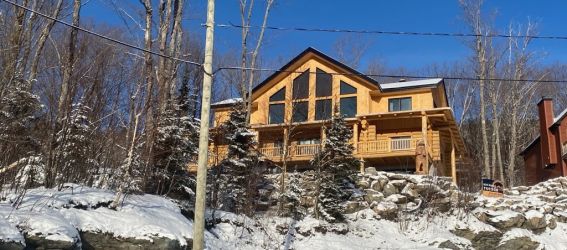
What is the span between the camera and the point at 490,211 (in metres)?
18.1

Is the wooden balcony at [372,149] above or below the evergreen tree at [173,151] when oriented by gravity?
above

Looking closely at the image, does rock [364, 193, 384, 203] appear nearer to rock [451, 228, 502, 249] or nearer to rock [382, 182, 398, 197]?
rock [382, 182, 398, 197]

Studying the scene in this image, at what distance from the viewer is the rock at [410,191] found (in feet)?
61.8

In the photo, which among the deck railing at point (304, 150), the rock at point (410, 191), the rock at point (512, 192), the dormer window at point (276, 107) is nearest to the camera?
the rock at point (410, 191)

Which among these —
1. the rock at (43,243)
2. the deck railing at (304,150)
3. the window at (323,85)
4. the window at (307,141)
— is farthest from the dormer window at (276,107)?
the rock at (43,243)

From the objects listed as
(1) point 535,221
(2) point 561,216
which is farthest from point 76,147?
(2) point 561,216

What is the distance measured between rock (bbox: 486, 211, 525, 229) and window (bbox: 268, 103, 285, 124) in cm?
1279

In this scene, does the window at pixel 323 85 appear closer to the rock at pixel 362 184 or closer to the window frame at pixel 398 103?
the window frame at pixel 398 103

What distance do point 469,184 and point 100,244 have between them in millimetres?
15314

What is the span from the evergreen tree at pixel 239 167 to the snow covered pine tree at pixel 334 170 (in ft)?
6.98

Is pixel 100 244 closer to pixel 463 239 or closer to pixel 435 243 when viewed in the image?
pixel 435 243

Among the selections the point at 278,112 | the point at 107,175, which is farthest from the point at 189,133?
the point at 278,112

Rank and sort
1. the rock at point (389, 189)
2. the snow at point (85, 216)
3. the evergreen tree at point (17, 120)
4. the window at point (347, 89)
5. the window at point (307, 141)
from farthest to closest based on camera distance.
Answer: the window at point (347, 89) → the window at point (307, 141) → the rock at point (389, 189) → the evergreen tree at point (17, 120) → the snow at point (85, 216)

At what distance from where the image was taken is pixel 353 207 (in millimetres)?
17578
